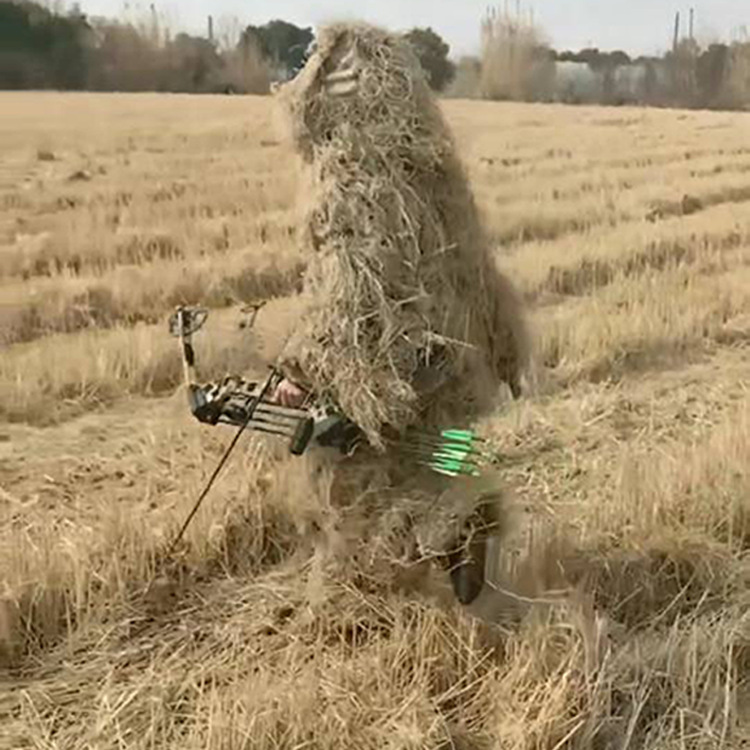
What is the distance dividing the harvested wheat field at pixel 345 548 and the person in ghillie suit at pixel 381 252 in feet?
0.76

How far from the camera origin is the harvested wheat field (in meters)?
3.21

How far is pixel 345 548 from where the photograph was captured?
3.58 meters

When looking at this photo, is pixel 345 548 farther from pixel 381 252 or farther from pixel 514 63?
pixel 514 63

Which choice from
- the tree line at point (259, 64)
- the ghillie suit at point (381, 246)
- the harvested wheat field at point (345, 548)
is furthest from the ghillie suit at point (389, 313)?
the tree line at point (259, 64)

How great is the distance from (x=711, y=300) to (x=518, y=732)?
6074 mm

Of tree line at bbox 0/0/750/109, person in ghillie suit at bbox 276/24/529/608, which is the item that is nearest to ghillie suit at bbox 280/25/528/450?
person in ghillie suit at bbox 276/24/529/608

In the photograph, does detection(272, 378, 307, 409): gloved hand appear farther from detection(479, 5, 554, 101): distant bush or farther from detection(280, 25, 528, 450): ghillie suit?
detection(479, 5, 554, 101): distant bush

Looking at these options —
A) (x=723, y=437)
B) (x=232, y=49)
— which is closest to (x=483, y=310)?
(x=723, y=437)

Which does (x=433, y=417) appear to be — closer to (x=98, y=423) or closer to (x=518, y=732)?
(x=518, y=732)

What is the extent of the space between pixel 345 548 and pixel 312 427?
18.6 inches

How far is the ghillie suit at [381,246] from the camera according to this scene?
3287 mm

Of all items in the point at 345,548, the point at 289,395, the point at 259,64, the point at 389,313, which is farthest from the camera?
the point at 259,64

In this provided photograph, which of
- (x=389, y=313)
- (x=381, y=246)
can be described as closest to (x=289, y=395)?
(x=389, y=313)

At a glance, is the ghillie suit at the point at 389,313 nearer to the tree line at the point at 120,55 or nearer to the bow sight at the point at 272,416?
the bow sight at the point at 272,416
